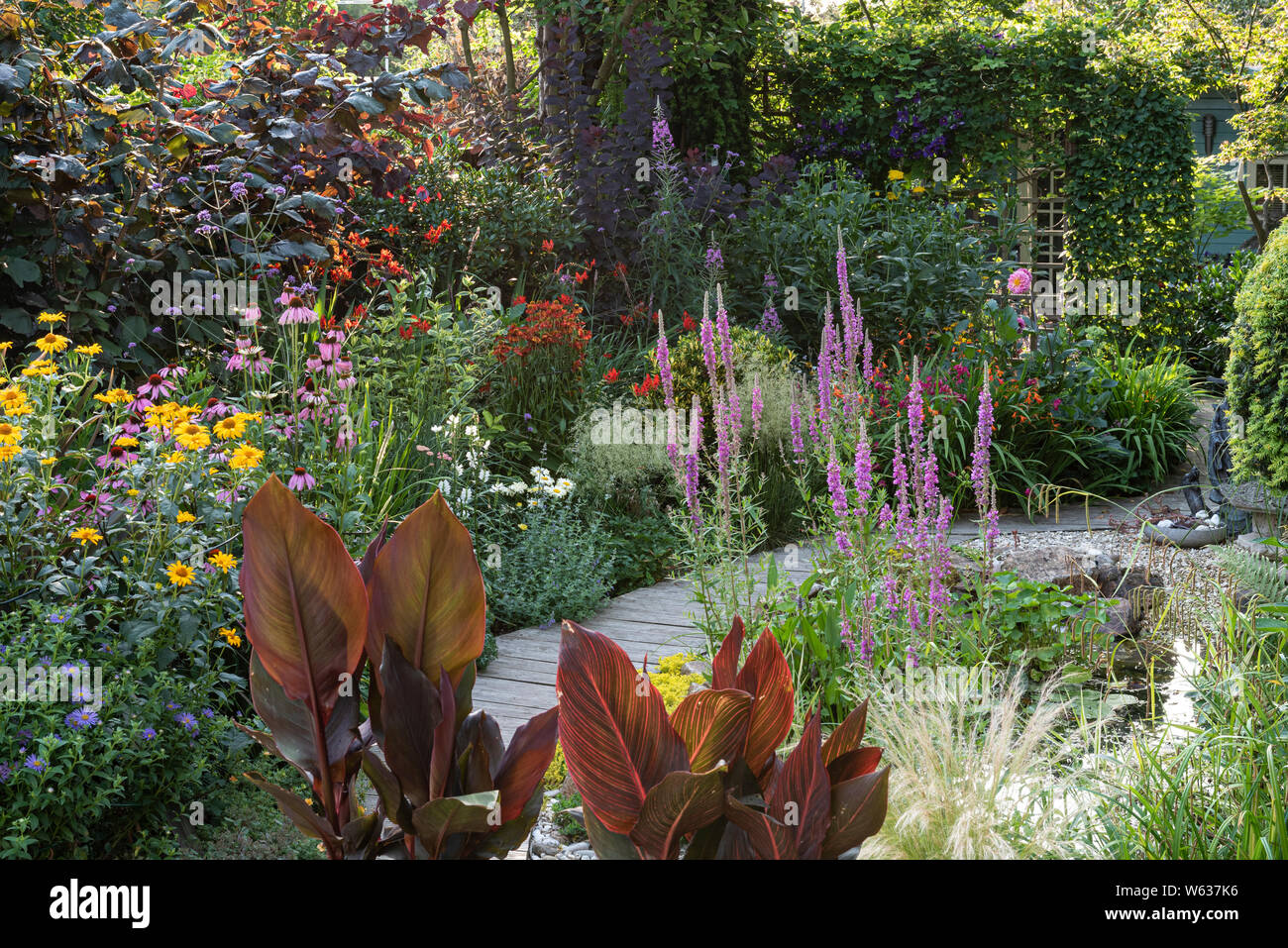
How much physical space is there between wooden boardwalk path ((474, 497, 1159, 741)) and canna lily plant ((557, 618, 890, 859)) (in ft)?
6.19

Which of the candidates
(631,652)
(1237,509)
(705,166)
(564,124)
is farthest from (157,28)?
(1237,509)

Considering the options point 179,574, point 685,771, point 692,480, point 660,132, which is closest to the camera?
point 685,771

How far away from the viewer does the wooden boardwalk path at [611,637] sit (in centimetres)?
342

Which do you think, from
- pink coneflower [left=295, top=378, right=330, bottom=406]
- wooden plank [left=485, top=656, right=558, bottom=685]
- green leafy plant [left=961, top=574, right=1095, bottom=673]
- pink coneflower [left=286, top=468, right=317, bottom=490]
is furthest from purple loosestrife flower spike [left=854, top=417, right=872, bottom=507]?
pink coneflower [left=295, top=378, right=330, bottom=406]

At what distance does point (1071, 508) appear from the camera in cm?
628

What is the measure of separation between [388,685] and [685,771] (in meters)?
0.37

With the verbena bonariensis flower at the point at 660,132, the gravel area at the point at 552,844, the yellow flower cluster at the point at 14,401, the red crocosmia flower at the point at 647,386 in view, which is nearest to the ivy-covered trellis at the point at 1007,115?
the verbena bonariensis flower at the point at 660,132

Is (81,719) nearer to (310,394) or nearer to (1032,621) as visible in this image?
(310,394)

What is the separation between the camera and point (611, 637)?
159 inches

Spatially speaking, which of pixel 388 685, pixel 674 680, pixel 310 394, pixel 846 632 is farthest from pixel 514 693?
pixel 388 685

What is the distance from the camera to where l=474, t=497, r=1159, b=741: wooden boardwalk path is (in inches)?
135

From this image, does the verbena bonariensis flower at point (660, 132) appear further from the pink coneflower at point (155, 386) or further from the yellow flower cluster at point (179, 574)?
the yellow flower cluster at point (179, 574)

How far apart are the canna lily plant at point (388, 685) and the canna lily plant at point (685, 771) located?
0.12 metres

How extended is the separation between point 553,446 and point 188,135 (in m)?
2.20
